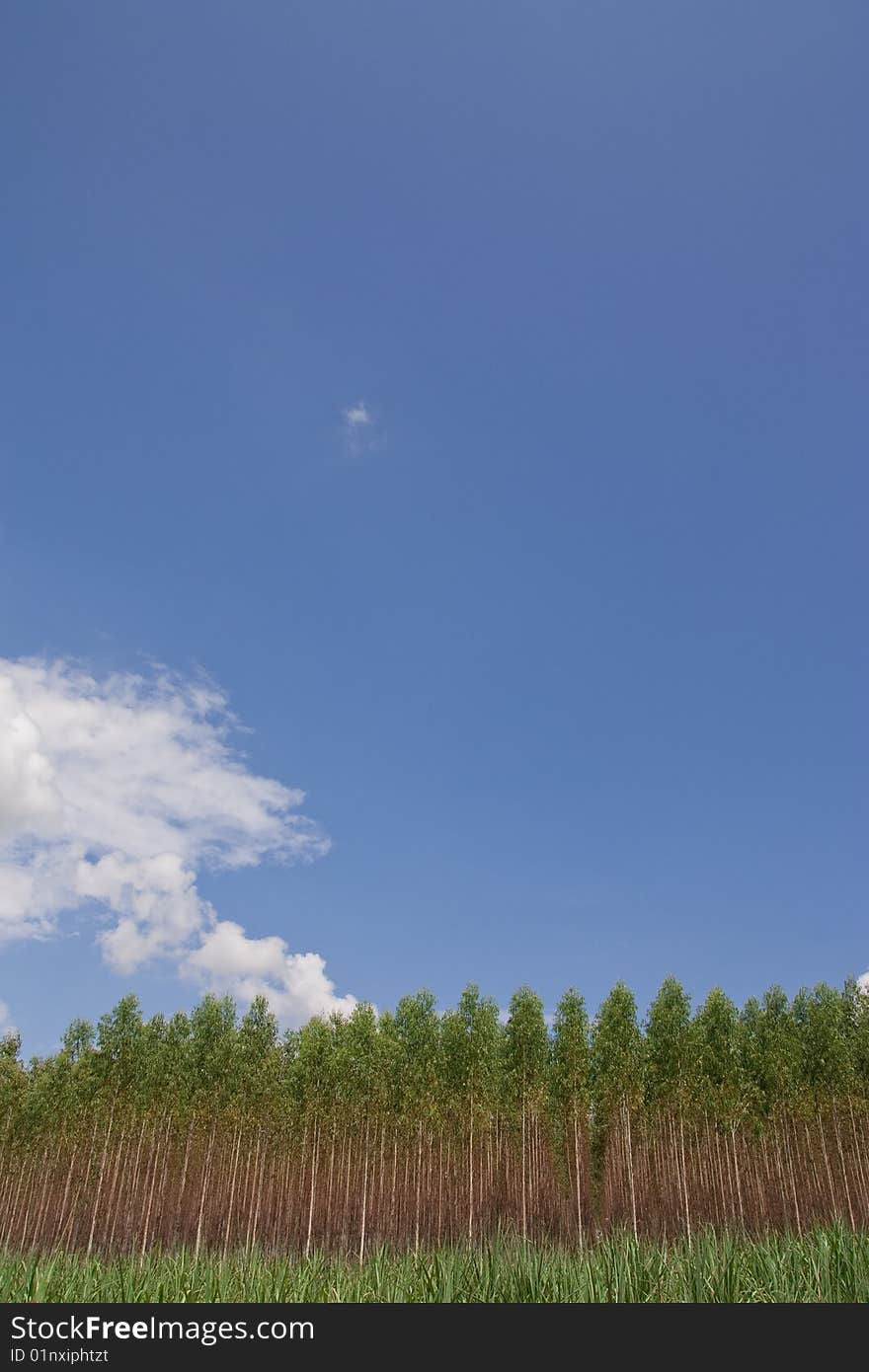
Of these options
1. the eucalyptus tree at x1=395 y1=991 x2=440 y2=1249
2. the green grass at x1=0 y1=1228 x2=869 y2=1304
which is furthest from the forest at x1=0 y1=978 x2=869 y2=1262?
the green grass at x1=0 y1=1228 x2=869 y2=1304

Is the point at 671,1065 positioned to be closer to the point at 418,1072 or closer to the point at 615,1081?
the point at 615,1081

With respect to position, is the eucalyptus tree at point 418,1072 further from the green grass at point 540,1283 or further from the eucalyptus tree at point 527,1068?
the green grass at point 540,1283

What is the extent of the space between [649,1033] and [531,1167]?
788cm

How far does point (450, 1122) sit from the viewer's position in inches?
1431

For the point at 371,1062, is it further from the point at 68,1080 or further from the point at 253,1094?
the point at 68,1080

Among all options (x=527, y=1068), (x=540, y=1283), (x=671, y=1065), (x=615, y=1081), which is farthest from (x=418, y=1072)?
(x=540, y=1283)

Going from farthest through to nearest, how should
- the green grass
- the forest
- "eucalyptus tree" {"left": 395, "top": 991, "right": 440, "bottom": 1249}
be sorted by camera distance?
"eucalyptus tree" {"left": 395, "top": 991, "right": 440, "bottom": 1249}
the forest
the green grass

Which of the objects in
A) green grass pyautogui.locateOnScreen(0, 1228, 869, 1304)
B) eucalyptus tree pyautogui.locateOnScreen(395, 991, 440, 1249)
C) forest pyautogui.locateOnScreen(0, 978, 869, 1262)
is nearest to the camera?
green grass pyautogui.locateOnScreen(0, 1228, 869, 1304)

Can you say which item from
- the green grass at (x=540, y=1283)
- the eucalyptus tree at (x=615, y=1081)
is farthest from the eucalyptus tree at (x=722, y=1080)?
the green grass at (x=540, y=1283)

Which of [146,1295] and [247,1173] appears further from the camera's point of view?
[247,1173]

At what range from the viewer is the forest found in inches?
1369

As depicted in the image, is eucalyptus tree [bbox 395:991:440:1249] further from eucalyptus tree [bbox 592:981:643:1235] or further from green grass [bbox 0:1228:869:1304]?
green grass [bbox 0:1228:869:1304]
